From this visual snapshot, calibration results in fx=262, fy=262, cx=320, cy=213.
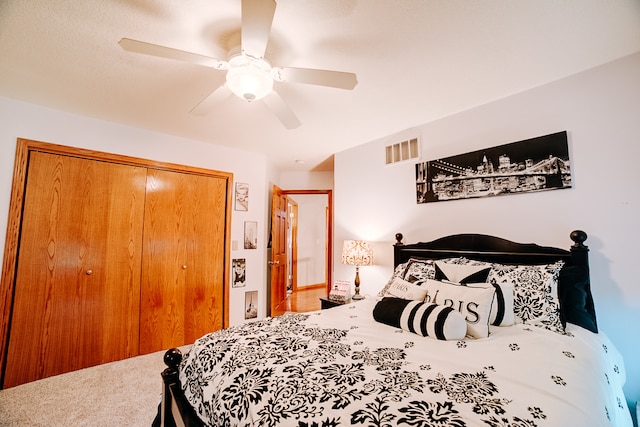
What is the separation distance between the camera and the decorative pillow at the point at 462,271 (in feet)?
6.08

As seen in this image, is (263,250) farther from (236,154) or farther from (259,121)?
(259,121)

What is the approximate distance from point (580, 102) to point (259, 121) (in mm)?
2606

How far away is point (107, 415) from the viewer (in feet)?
6.06

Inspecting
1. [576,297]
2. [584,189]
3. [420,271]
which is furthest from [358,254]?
[584,189]

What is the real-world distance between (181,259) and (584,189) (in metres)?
3.75

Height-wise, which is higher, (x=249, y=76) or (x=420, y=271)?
(x=249, y=76)

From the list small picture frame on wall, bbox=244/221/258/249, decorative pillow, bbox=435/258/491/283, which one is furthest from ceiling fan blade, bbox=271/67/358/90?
small picture frame on wall, bbox=244/221/258/249

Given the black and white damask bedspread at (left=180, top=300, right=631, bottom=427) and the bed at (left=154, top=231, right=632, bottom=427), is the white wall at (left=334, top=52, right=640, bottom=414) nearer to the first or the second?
the bed at (left=154, top=231, right=632, bottom=427)

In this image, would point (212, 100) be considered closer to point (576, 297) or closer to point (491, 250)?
point (491, 250)

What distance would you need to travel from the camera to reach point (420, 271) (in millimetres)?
2170

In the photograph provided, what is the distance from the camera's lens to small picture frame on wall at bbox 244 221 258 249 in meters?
3.57

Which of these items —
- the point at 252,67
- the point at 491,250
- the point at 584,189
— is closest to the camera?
the point at 252,67

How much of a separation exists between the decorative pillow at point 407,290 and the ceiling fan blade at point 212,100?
71.1 inches

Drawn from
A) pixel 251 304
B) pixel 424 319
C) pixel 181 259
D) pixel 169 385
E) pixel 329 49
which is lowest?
pixel 251 304
